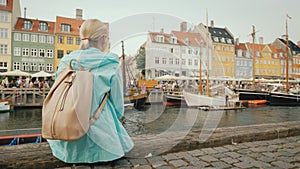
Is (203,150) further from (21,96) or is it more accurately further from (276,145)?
(21,96)

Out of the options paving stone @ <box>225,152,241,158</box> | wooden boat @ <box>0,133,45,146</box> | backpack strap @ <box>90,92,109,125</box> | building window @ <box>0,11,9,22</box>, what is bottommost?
wooden boat @ <box>0,133,45,146</box>

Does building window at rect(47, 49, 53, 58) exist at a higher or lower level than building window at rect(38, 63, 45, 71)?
higher

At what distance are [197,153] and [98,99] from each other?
1.45m

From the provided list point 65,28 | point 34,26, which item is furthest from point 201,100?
point 34,26

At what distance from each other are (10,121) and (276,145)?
14.4m

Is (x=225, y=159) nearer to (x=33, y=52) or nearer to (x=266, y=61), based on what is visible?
(x=33, y=52)

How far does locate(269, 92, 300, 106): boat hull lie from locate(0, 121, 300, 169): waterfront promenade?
81.8 feet

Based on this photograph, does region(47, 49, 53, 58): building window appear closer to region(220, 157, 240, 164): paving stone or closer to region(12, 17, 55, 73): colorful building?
region(12, 17, 55, 73): colorful building

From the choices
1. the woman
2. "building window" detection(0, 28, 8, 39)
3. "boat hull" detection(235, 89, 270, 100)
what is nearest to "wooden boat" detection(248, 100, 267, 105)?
"boat hull" detection(235, 89, 270, 100)

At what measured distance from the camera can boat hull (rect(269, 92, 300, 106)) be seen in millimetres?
24344

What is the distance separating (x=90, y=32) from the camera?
1820mm

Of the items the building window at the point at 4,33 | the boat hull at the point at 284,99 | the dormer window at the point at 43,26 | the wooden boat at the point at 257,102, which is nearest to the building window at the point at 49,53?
the dormer window at the point at 43,26

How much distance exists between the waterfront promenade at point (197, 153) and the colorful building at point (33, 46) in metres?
33.4

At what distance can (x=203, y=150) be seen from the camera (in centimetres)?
271
